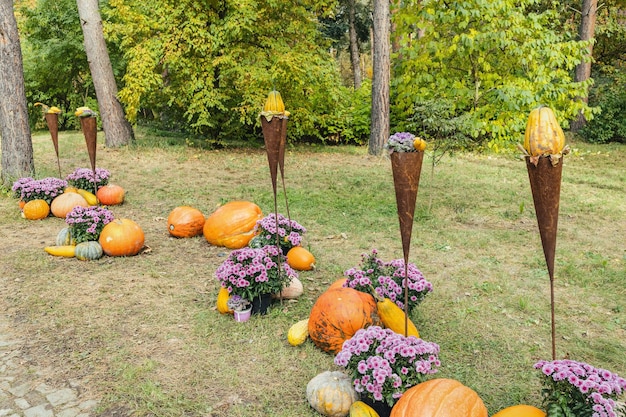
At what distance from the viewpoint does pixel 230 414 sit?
8.67 ft

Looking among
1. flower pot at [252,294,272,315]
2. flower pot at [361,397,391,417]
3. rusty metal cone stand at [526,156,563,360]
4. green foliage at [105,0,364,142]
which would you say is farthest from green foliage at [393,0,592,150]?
flower pot at [361,397,391,417]

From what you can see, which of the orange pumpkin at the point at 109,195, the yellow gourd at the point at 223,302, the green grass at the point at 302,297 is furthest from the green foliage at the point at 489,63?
the orange pumpkin at the point at 109,195

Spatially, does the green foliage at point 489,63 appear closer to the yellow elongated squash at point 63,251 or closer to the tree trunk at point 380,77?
the tree trunk at point 380,77

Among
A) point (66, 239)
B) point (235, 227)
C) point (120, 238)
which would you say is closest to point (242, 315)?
point (235, 227)

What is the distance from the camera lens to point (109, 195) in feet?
23.1

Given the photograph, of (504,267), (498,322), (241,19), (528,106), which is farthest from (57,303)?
(241,19)

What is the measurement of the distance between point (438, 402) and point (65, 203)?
19.3 ft

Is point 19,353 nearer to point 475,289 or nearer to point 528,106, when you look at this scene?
point 475,289

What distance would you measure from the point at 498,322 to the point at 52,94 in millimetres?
15450

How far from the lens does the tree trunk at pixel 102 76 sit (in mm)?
10773

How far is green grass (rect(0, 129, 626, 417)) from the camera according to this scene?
9.68 feet

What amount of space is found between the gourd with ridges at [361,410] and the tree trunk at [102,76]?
10.4 meters

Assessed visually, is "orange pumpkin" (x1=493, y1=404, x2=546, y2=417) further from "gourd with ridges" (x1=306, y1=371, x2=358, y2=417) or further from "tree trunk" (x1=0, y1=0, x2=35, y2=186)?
"tree trunk" (x1=0, y1=0, x2=35, y2=186)

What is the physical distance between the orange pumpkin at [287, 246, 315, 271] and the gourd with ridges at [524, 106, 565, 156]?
106 inches
